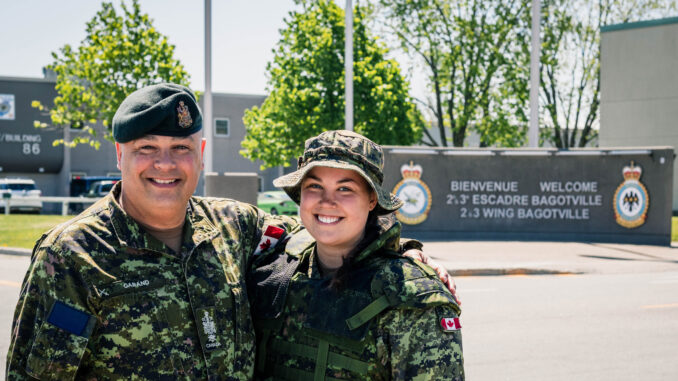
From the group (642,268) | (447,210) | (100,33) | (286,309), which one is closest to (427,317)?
(286,309)

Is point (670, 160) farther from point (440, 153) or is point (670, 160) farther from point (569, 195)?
point (440, 153)

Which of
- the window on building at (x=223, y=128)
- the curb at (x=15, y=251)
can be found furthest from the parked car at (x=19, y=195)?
the curb at (x=15, y=251)

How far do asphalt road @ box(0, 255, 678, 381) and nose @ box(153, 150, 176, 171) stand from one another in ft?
→ 12.2

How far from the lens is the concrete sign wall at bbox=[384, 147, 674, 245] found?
14.7m

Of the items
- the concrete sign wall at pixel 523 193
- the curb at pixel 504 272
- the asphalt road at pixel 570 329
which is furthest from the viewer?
the concrete sign wall at pixel 523 193

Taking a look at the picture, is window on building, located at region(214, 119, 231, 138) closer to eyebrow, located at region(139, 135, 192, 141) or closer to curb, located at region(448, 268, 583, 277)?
curb, located at region(448, 268, 583, 277)

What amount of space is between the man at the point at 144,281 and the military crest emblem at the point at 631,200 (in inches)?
567

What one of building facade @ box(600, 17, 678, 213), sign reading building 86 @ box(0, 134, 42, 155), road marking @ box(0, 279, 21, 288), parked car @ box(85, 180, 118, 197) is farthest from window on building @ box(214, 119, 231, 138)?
road marking @ box(0, 279, 21, 288)

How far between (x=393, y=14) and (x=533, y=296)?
83.2 ft

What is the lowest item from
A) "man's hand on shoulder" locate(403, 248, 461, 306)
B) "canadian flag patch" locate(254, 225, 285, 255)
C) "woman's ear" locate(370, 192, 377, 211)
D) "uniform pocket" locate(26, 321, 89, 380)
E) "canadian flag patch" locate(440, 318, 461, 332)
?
"uniform pocket" locate(26, 321, 89, 380)

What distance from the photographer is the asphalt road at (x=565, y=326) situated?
208 inches

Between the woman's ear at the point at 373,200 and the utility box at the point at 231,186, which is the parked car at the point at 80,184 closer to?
the utility box at the point at 231,186

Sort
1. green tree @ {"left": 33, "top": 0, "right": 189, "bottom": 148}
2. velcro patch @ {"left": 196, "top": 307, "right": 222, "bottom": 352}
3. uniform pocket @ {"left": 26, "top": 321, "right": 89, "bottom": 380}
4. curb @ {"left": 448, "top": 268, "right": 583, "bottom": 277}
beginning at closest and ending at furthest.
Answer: uniform pocket @ {"left": 26, "top": 321, "right": 89, "bottom": 380} → velcro patch @ {"left": 196, "top": 307, "right": 222, "bottom": 352} → curb @ {"left": 448, "top": 268, "right": 583, "bottom": 277} → green tree @ {"left": 33, "top": 0, "right": 189, "bottom": 148}

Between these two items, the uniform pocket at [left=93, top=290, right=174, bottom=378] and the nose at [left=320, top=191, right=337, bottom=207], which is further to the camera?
the nose at [left=320, top=191, right=337, bottom=207]
